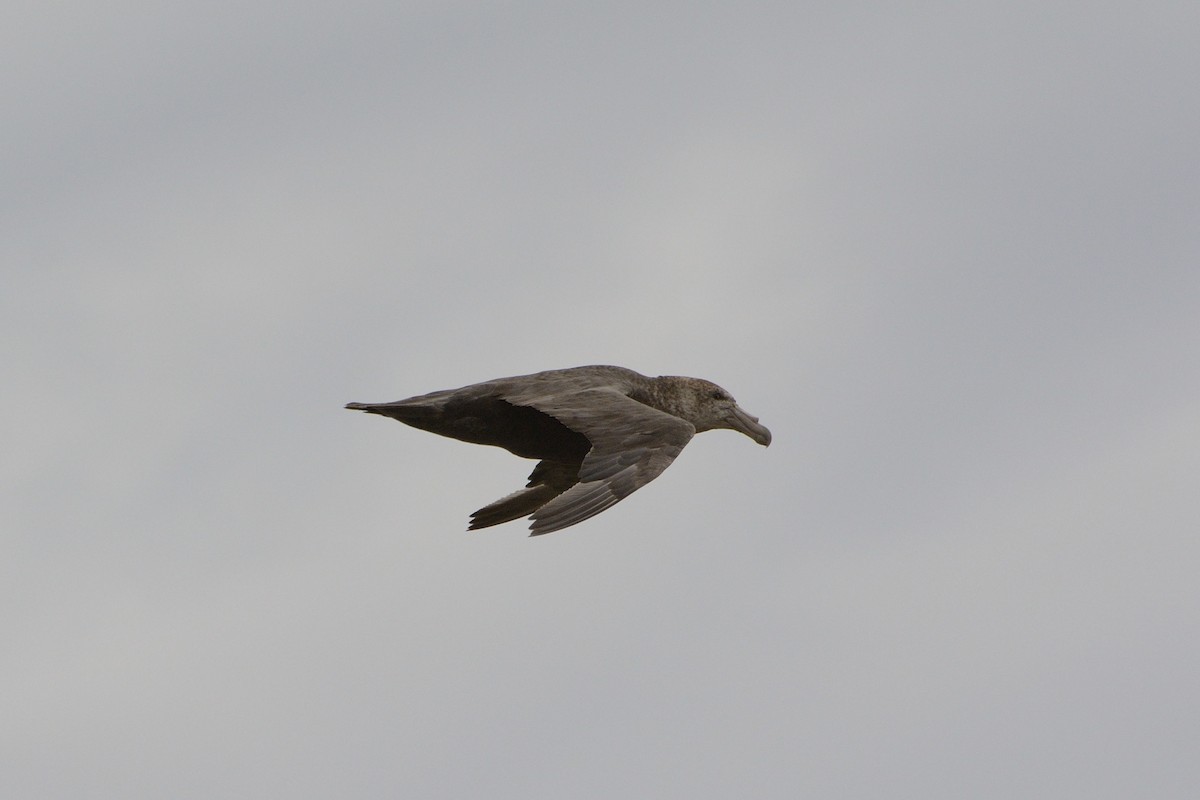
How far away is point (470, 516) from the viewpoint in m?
20.0

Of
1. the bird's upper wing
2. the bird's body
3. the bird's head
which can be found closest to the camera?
the bird's upper wing

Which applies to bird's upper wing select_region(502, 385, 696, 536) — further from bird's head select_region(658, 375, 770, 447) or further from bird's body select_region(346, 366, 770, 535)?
bird's head select_region(658, 375, 770, 447)

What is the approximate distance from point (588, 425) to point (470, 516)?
3204 mm

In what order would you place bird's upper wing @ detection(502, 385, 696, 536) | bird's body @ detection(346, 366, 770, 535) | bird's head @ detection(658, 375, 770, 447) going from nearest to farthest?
bird's upper wing @ detection(502, 385, 696, 536), bird's body @ detection(346, 366, 770, 535), bird's head @ detection(658, 375, 770, 447)

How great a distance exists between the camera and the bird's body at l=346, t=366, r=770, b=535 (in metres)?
16.5

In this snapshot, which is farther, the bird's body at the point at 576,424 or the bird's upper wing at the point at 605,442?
the bird's body at the point at 576,424

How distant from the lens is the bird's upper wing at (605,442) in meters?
16.1

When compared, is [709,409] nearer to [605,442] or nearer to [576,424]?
[576,424]

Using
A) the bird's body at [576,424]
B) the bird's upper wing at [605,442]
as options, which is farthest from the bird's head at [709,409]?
the bird's upper wing at [605,442]

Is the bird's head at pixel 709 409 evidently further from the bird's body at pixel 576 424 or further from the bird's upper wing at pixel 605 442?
the bird's upper wing at pixel 605 442

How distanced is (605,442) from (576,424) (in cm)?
41

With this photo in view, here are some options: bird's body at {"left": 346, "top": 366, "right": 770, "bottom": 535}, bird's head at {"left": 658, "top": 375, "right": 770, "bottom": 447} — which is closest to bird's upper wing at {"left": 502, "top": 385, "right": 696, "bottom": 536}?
bird's body at {"left": 346, "top": 366, "right": 770, "bottom": 535}

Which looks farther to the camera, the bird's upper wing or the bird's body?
the bird's body

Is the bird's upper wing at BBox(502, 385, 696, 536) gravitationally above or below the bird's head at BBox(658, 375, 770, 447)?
below
